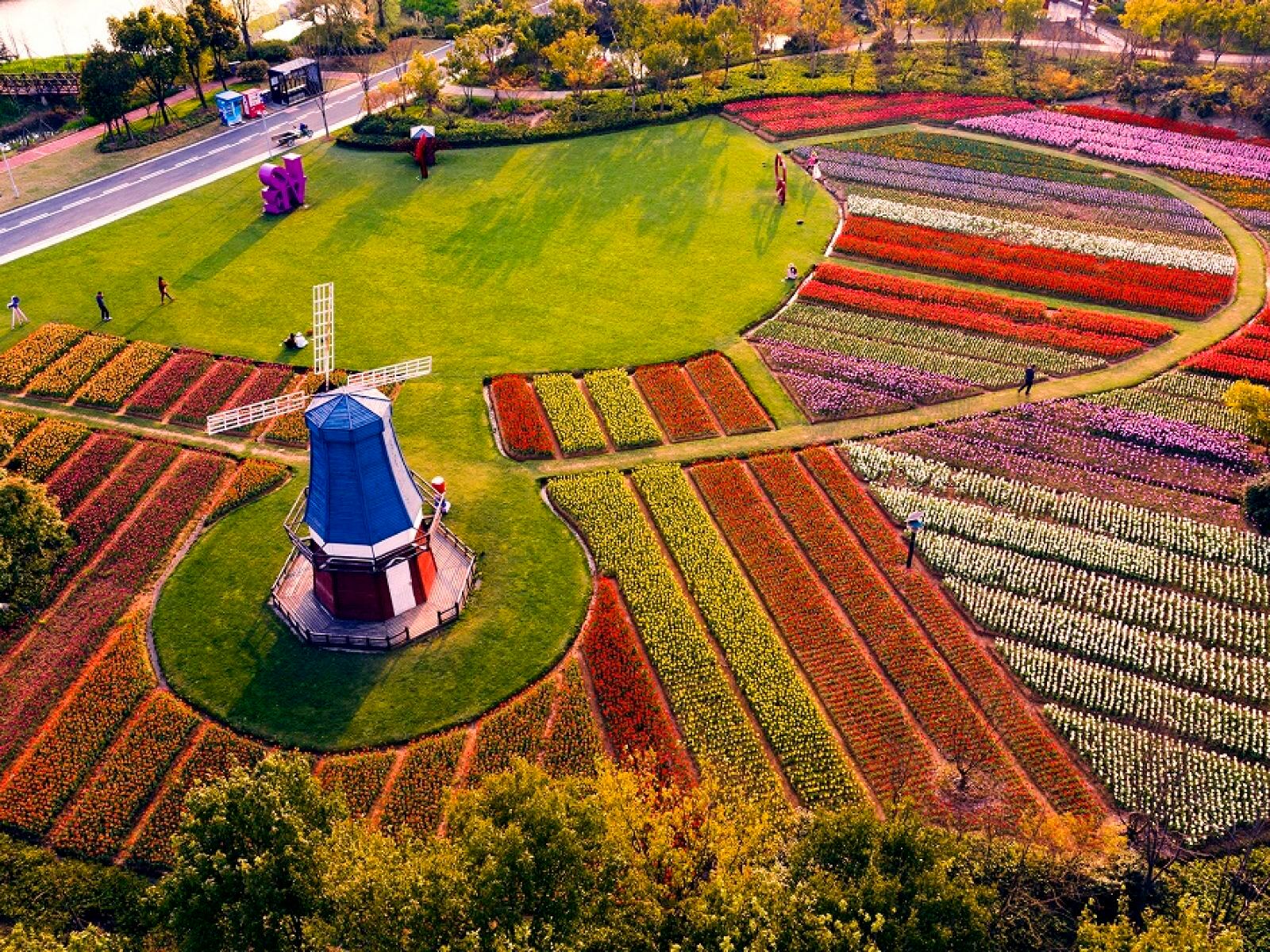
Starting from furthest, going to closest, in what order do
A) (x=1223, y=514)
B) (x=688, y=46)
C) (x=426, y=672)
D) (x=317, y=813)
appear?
(x=688, y=46), (x=1223, y=514), (x=426, y=672), (x=317, y=813)

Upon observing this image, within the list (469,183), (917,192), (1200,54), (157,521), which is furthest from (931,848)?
(1200,54)

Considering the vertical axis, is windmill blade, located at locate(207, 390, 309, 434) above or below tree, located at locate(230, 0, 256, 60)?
below

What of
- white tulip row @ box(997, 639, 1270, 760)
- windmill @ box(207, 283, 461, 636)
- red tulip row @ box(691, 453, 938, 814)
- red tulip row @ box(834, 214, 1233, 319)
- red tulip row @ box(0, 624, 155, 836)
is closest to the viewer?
red tulip row @ box(0, 624, 155, 836)

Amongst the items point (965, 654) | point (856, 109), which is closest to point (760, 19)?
point (856, 109)

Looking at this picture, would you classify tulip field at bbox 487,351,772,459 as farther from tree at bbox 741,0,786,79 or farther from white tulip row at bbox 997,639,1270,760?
tree at bbox 741,0,786,79

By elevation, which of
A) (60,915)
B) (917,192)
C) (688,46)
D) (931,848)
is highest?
(688,46)

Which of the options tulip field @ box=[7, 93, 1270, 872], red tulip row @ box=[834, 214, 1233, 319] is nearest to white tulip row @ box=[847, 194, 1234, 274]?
tulip field @ box=[7, 93, 1270, 872]

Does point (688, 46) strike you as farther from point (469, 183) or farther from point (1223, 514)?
point (1223, 514)
